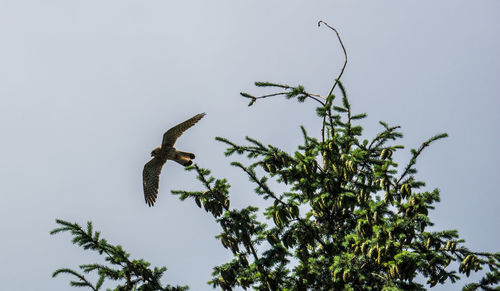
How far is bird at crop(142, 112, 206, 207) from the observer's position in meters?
11.3

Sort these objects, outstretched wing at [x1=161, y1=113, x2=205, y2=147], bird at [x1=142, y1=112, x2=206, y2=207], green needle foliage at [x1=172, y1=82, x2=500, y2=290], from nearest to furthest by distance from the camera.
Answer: green needle foliage at [x1=172, y1=82, x2=500, y2=290] → outstretched wing at [x1=161, y1=113, x2=205, y2=147] → bird at [x1=142, y1=112, x2=206, y2=207]

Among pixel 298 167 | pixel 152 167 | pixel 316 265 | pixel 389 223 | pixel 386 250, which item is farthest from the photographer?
pixel 152 167

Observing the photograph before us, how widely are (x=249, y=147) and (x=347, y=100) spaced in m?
1.61

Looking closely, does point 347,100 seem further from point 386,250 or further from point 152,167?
point 152,167

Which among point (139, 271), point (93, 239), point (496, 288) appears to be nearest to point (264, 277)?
point (139, 271)

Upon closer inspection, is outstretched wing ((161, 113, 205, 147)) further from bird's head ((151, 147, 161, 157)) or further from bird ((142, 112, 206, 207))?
bird's head ((151, 147, 161, 157))

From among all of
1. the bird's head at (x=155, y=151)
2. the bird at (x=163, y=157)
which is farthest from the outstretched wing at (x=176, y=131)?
the bird's head at (x=155, y=151)

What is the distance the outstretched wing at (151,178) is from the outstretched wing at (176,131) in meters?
0.64

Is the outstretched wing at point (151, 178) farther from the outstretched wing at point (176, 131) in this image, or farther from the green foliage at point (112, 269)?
the green foliage at point (112, 269)

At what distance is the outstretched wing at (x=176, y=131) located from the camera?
11195 millimetres

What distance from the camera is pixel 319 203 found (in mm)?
6859

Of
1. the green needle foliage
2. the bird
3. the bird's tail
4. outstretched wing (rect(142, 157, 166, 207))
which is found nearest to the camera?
the green needle foliage

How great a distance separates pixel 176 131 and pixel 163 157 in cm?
93

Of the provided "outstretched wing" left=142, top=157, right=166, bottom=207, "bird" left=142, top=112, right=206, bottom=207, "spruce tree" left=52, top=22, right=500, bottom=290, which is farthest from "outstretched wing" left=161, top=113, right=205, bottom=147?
"spruce tree" left=52, top=22, right=500, bottom=290
